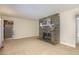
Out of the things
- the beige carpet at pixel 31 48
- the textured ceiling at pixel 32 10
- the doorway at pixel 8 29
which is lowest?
the beige carpet at pixel 31 48

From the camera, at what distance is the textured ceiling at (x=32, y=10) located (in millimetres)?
2465

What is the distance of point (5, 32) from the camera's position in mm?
2674

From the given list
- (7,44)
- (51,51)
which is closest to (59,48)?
(51,51)

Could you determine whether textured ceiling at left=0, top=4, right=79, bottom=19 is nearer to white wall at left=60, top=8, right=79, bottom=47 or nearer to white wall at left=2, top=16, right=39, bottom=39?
white wall at left=2, top=16, right=39, bottom=39

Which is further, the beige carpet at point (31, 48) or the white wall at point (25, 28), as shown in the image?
the white wall at point (25, 28)

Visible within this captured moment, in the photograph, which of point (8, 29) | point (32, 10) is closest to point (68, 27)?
point (32, 10)

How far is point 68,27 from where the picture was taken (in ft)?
9.55

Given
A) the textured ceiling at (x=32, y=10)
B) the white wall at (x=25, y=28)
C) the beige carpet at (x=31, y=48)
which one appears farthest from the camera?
the white wall at (x=25, y=28)

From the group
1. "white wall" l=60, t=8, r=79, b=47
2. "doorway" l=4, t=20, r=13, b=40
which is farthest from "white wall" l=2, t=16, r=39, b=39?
"white wall" l=60, t=8, r=79, b=47

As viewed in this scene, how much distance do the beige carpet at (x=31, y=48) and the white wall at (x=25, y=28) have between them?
16 centimetres

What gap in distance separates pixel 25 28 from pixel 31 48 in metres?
0.60

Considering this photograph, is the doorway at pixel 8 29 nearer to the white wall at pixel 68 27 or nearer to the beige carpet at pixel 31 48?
the beige carpet at pixel 31 48

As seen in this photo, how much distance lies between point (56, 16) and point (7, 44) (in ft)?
5.25

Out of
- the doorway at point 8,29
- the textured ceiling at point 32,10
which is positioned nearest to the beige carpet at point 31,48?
the doorway at point 8,29
